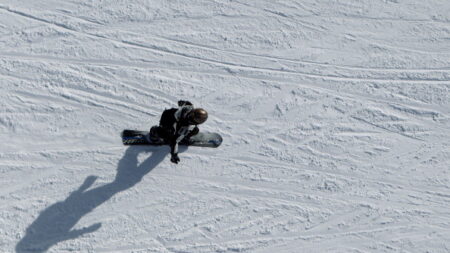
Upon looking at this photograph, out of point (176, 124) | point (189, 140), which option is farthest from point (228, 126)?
point (176, 124)

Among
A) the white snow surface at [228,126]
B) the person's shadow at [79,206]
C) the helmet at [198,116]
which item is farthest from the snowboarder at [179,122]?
the white snow surface at [228,126]

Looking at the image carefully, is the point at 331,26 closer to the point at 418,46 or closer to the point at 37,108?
the point at 418,46

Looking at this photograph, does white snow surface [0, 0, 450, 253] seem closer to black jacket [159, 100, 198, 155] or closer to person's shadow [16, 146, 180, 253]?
person's shadow [16, 146, 180, 253]

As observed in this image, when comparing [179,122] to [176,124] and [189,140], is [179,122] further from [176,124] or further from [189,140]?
[189,140]

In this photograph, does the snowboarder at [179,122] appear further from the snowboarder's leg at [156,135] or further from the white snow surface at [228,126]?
the white snow surface at [228,126]

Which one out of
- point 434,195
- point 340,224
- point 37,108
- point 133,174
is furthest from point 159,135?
point 434,195

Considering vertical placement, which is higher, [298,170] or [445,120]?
[445,120]

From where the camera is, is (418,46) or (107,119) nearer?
(107,119)
